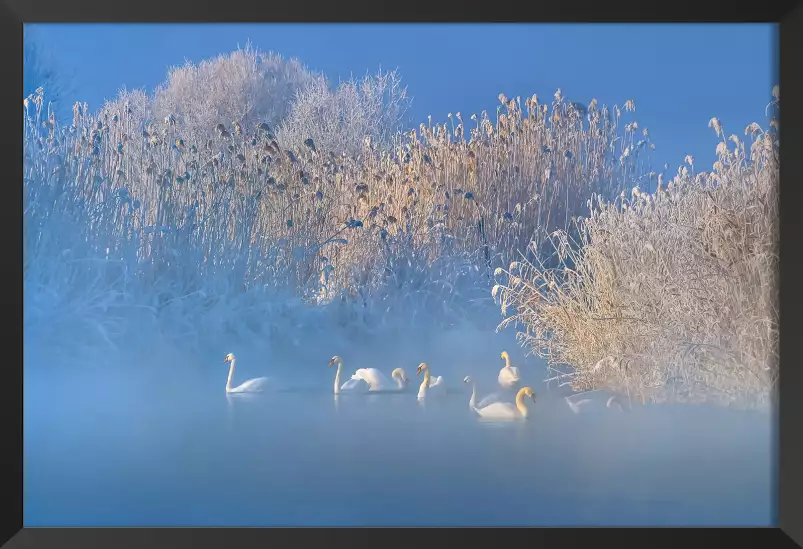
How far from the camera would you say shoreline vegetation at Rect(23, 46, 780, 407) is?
360 centimetres

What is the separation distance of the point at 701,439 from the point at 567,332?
0.73m

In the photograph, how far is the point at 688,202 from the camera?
363 cm

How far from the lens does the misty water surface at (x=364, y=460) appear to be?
3570 mm

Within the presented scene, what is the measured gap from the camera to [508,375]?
143 inches

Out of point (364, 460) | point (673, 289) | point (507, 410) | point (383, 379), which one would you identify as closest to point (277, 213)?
point (383, 379)

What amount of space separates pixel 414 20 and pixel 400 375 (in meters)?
1.52

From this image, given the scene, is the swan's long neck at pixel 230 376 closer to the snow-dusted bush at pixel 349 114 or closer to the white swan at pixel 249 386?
the white swan at pixel 249 386

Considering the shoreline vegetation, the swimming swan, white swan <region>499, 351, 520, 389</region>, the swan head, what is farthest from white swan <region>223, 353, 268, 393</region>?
white swan <region>499, 351, 520, 389</region>

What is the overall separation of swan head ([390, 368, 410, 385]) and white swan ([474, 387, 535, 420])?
0.33m

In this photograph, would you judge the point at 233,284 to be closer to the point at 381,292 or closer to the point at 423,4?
the point at 381,292

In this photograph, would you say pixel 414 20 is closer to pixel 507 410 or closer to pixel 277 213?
pixel 277 213

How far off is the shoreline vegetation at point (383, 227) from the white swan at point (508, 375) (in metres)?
0.11

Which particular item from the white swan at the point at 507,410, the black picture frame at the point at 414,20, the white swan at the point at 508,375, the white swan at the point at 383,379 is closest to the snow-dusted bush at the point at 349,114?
the black picture frame at the point at 414,20

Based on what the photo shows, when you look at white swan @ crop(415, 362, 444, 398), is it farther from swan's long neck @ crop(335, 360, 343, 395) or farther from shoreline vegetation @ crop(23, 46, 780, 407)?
swan's long neck @ crop(335, 360, 343, 395)
